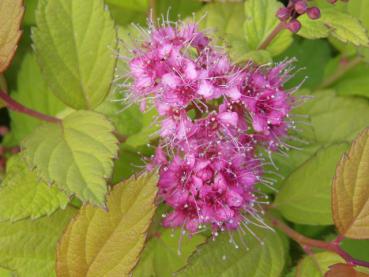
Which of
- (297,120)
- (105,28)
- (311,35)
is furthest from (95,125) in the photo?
(297,120)

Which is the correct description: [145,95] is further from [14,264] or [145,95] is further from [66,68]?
[14,264]

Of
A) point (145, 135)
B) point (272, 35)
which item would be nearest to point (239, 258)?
point (145, 135)

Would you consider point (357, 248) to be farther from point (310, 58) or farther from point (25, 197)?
point (25, 197)

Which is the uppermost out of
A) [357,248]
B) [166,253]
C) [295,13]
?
[295,13]

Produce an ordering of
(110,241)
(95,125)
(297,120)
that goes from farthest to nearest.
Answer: (297,120), (95,125), (110,241)

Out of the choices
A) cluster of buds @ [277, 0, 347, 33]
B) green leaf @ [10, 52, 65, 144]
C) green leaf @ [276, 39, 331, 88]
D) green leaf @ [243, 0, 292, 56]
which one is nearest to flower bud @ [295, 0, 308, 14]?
cluster of buds @ [277, 0, 347, 33]

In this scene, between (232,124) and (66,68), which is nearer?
(232,124)

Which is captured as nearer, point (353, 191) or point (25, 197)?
point (353, 191)
